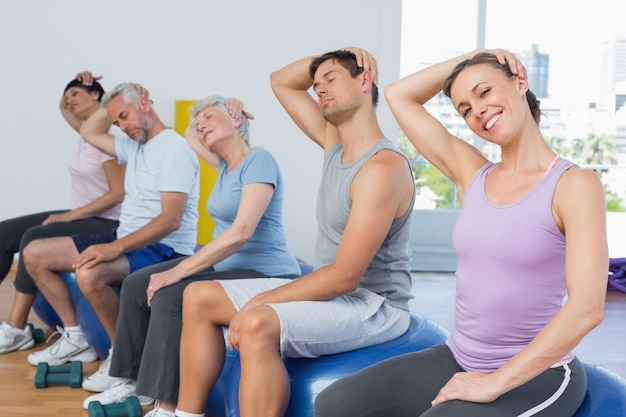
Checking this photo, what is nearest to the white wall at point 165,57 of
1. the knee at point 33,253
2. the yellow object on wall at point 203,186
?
the yellow object on wall at point 203,186

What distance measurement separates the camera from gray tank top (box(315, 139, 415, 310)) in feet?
6.64

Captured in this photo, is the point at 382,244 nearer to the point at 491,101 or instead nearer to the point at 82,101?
the point at 491,101

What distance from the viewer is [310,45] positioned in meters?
5.05

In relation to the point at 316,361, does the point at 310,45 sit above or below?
above

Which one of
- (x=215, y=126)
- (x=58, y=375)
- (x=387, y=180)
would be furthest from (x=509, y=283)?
(x=58, y=375)

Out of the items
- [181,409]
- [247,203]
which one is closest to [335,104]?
[247,203]

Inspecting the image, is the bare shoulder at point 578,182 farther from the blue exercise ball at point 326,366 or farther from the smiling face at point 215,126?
the smiling face at point 215,126

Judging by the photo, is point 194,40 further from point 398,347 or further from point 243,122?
point 398,347

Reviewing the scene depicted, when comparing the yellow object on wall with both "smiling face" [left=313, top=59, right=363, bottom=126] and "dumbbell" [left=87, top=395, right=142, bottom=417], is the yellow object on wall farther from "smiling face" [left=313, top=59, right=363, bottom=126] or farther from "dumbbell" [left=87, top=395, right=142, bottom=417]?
"smiling face" [left=313, top=59, right=363, bottom=126]

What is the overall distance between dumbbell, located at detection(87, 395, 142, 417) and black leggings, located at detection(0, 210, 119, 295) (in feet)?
2.91

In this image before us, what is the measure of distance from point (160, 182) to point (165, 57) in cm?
233

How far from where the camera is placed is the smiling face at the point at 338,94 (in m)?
2.08

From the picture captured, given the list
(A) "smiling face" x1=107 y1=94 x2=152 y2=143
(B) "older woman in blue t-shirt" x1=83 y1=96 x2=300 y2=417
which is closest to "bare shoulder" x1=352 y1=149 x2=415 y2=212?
(B) "older woman in blue t-shirt" x1=83 y1=96 x2=300 y2=417

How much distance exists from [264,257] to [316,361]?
2.01 feet
